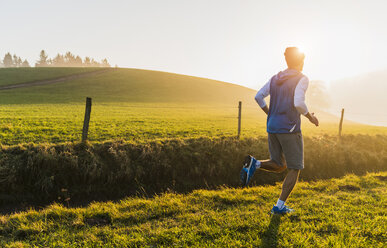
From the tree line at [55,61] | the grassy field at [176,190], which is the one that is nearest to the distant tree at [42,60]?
the tree line at [55,61]

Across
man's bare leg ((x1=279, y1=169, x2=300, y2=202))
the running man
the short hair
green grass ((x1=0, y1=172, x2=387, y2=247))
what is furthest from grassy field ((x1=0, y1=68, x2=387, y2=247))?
the short hair

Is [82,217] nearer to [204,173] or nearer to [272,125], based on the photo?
[272,125]

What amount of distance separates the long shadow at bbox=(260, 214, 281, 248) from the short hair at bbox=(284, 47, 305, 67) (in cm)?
275

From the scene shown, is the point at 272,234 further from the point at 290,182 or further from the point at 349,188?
the point at 349,188

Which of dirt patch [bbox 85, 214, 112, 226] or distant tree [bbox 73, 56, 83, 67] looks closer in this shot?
dirt patch [bbox 85, 214, 112, 226]

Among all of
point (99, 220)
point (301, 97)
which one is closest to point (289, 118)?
point (301, 97)

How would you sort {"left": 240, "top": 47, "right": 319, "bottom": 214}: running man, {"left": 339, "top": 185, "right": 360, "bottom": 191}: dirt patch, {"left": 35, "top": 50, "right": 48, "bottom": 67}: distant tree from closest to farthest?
{"left": 240, "top": 47, "right": 319, "bottom": 214}: running man → {"left": 339, "top": 185, "right": 360, "bottom": 191}: dirt patch → {"left": 35, "top": 50, "right": 48, "bottom": 67}: distant tree

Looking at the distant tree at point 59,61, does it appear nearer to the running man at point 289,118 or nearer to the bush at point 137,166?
the bush at point 137,166

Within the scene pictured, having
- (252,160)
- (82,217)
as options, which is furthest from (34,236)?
(252,160)

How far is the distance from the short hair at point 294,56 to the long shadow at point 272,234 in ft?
9.03

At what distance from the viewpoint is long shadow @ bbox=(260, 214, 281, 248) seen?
3.03 m

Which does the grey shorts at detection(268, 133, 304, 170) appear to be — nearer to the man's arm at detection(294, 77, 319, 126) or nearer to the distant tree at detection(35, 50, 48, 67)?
the man's arm at detection(294, 77, 319, 126)

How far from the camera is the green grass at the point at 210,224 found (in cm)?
312

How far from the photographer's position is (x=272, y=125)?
4.05 meters
